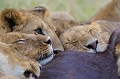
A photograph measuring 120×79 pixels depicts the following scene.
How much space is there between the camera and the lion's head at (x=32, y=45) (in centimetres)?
286

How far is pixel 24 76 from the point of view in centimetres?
259

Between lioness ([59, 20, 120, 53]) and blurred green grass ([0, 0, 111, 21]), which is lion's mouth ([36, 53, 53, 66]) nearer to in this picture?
lioness ([59, 20, 120, 53])

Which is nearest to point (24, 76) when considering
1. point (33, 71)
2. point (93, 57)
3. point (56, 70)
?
point (33, 71)

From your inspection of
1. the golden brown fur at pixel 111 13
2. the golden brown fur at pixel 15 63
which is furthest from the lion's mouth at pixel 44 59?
the golden brown fur at pixel 111 13

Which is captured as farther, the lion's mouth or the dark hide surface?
the lion's mouth

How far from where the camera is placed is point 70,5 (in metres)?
8.34

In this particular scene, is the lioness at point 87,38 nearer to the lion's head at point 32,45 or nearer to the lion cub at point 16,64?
the lion's head at point 32,45

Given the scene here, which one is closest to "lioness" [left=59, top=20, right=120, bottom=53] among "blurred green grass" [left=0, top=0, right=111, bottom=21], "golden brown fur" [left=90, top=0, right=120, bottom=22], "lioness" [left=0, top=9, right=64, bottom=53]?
"lioness" [left=0, top=9, right=64, bottom=53]

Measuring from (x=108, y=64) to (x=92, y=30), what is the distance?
2.41 feet

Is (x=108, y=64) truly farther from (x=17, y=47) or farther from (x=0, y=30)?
(x=0, y=30)

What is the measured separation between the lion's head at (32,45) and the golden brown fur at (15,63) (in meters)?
0.11

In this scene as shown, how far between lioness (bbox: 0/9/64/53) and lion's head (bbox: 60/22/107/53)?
0.12 metres

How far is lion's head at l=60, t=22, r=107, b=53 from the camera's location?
3.29m

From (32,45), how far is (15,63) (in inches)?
12.4
